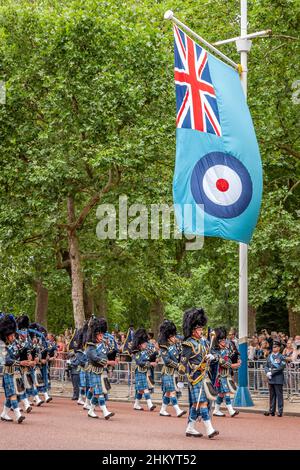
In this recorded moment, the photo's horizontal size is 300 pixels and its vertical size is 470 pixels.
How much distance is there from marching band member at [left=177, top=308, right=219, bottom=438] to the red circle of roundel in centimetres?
378

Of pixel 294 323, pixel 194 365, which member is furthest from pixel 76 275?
pixel 194 365

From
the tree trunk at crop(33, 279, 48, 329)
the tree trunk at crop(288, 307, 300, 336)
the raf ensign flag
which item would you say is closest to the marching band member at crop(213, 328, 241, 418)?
the raf ensign flag

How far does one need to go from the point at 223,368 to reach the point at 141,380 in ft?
7.82

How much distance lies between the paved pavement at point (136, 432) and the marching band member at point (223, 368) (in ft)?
1.64

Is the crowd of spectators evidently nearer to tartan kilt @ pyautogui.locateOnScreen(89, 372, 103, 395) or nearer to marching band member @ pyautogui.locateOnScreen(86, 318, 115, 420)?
marching band member @ pyautogui.locateOnScreen(86, 318, 115, 420)

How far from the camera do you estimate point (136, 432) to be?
1686 centimetres

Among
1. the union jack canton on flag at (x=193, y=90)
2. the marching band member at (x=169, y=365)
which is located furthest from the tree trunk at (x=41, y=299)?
the union jack canton on flag at (x=193, y=90)

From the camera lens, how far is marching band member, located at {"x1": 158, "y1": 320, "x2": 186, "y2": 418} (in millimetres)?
20859

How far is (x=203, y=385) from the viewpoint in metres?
15.9

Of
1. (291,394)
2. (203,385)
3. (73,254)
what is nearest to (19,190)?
(73,254)

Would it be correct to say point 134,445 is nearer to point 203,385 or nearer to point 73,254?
point 203,385

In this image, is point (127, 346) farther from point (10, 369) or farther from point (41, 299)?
point (41, 299)

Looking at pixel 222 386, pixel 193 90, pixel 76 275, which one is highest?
pixel 193 90
